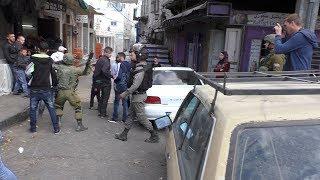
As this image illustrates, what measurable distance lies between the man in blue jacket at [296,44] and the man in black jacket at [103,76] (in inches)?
179

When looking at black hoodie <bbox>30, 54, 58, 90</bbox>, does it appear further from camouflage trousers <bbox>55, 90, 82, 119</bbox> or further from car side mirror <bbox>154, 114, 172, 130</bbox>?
car side mirror <bbox>154, 114, 172, 130</bbox>

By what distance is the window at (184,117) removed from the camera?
3255 mm

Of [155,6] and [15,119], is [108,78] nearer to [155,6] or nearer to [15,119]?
[15,119]

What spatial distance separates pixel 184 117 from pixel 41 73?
165 inches

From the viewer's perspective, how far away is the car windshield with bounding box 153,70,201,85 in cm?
800

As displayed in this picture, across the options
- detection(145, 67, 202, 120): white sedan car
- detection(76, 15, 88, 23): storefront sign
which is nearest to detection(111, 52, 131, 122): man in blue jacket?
detection(145, 67, 202, 120): white sedan car

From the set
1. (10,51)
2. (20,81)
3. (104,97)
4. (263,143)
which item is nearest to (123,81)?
(104,97)

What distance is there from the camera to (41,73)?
691cm

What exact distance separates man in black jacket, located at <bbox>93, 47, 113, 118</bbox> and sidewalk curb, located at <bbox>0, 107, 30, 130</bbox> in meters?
1.71

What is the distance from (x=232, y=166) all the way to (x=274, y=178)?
0.22 metres

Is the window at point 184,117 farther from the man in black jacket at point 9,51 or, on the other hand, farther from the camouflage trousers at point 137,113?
the man in black jacket at point 9,51

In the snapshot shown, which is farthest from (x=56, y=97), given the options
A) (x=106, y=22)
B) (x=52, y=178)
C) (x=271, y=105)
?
(x=106, y=22)

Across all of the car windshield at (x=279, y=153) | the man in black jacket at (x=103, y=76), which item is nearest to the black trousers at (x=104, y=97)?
the man in black jacket at (x=103, y=76)

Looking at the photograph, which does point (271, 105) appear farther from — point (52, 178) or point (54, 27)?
point (54, 27)
